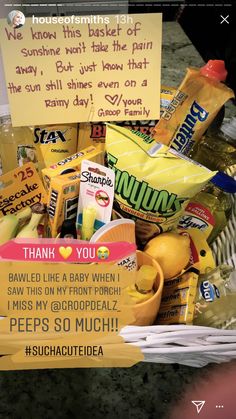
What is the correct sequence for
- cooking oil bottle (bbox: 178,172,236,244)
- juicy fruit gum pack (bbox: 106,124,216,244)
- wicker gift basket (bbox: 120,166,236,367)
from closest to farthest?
1. wicker gift basket (bbox: 120,166,236,367)
2. juicy fruit gum pack (bbox: 106,124,216,244)
3. cooking oil bottle (bbox: 178,172,236,244)

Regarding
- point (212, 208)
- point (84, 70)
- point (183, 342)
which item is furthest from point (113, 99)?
point (183, 342)

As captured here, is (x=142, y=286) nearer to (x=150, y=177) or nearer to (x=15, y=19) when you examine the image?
(x=150, y=177)

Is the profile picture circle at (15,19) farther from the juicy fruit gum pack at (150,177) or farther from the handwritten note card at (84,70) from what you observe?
the juicy fruit gum pack at (150,177)

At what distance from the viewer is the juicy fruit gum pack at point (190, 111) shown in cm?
82

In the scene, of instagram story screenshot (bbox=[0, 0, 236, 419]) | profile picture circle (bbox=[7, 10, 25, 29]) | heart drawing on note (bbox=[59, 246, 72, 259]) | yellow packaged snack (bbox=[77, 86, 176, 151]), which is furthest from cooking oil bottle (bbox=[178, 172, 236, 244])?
profile picture circle (bbox=[7, 10, 25, 29])

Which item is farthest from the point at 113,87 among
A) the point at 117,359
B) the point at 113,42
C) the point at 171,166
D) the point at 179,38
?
the point at 179,38

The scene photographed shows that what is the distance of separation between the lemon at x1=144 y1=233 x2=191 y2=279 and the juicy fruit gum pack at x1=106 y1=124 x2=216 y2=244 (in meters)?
0.04

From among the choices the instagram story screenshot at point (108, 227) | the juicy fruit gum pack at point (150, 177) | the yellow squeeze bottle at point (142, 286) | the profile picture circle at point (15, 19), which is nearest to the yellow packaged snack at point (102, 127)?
the instagram story screenshot at point (108, 227)

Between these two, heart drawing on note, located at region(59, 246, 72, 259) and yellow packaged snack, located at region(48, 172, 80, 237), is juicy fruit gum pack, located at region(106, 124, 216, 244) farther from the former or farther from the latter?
heart drawing on note, located at region(59, 246, 72, 259)

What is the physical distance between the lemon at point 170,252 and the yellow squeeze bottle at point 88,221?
0.34 feet

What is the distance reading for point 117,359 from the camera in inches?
25.8

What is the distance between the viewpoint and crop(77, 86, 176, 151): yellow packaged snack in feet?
2.86

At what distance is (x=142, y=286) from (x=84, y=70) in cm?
40

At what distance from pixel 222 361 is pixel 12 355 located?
12.6 inches
